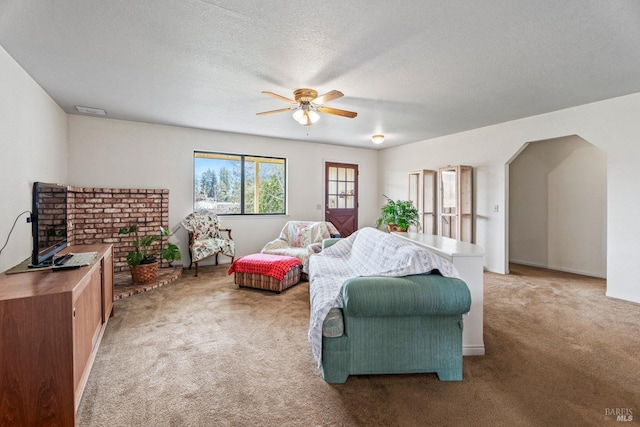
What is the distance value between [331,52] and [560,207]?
498 centimetres

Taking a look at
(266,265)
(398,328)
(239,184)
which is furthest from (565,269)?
(239,184)

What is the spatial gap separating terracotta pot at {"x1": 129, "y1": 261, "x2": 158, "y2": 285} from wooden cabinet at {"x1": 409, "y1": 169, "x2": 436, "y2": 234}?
4.69 meters

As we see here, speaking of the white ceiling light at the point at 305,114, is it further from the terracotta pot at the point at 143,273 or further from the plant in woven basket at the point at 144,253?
the terracotta pot at the point at 143,273

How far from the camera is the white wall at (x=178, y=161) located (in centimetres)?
438

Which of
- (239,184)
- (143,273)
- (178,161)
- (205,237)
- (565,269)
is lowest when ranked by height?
(565,269)

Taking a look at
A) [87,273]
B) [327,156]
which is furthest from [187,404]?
[327,156]

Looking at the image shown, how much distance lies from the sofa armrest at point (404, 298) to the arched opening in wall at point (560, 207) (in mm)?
3851

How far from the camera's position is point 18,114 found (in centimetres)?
265

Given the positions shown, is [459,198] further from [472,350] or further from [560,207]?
[472,350]

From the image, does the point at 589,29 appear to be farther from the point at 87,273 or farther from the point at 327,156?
the point at 327,156

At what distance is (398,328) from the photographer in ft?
6.08

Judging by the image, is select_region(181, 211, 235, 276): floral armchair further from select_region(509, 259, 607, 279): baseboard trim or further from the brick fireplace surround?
select_region(509, 259, 607, 279): baseboard trim

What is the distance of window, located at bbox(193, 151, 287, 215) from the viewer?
17.4 ft

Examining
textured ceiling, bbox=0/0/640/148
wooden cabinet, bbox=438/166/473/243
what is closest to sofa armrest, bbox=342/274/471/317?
textured ceiling, bbox=0/0/640/148
